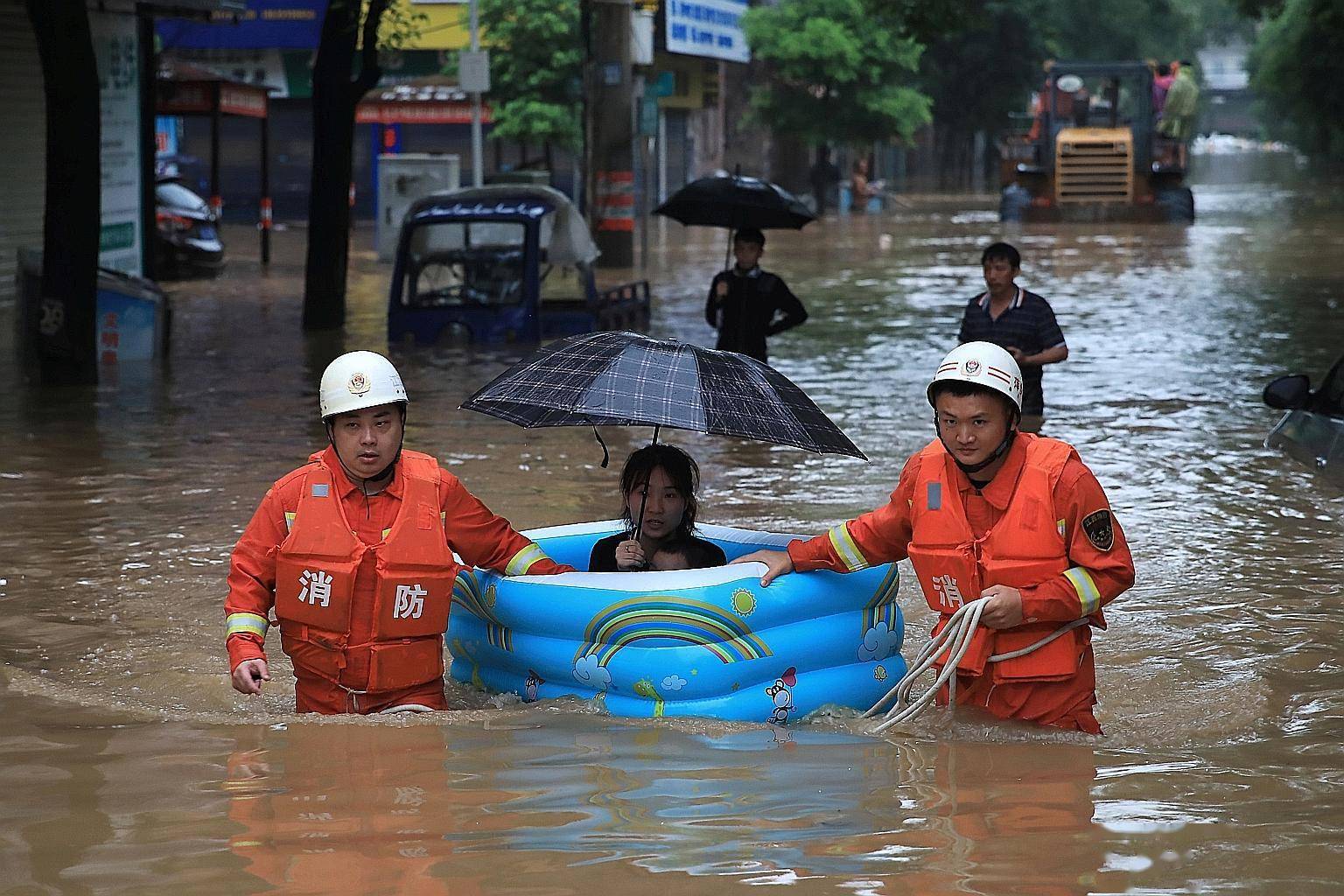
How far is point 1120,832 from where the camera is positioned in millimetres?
4910

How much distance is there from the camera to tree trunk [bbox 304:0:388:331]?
1877 centimetres

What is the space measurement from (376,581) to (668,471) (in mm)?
1083

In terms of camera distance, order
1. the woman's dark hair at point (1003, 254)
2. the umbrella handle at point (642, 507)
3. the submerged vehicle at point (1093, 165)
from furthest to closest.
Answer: the submerged vehicle at point (1093, 165)
the woman's dark hair at point (1003, 254)
the umbrella handle at point (642, 507)

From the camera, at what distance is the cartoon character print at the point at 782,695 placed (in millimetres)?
6062

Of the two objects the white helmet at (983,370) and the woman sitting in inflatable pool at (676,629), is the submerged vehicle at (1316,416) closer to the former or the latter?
the woman sitting in inflatable pool at (676,629)

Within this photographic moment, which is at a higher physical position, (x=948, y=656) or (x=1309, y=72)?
(x=1309, y=72)

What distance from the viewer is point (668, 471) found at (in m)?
6.30

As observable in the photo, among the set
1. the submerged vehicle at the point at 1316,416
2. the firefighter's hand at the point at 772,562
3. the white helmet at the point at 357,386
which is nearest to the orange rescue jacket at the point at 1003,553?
the firefighter's hand at the point at 772,562

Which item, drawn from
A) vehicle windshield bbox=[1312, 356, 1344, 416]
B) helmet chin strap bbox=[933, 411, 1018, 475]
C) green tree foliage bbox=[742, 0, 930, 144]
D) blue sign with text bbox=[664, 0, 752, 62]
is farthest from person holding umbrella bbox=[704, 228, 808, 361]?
green tree foliage bbox=[742, 0, 930, 144]

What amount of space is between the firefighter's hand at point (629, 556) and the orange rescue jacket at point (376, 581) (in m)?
0.63

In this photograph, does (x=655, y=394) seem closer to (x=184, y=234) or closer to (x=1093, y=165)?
(x=184, y=234)

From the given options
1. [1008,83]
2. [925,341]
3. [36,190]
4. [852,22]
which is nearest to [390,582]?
[925,341]

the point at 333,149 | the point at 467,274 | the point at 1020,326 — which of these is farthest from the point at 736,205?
the point at 333,149

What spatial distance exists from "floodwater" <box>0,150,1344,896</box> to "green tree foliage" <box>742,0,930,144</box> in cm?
3079
